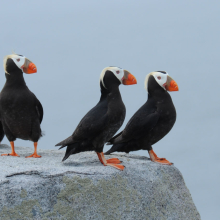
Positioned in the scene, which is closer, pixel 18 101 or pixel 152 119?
pixel 152 119

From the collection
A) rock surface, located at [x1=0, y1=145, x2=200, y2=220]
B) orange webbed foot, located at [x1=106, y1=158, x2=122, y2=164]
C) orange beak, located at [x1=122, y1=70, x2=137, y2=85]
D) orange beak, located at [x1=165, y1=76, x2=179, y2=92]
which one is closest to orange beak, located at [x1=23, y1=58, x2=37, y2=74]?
rock surface, located at [x1=0, y1=145, x2=200, y2=220]

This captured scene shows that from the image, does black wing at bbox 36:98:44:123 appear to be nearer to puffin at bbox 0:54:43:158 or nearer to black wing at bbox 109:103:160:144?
puffin at bbox 0:54:43:158

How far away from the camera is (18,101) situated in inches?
211

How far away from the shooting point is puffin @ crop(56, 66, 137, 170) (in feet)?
Result: 14.5

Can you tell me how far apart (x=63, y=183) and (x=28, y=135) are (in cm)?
168

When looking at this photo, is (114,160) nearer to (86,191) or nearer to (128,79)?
(86,191)

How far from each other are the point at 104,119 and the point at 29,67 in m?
1.55

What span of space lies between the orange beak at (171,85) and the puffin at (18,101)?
1.74 meters

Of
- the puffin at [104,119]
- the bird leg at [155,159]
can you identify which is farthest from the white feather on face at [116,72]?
the bird leg at [155,159]

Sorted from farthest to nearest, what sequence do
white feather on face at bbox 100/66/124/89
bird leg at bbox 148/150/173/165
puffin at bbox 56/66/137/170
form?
bird leg at bbox 148/150/173/165 → white feather on face at bbox 100/66/124/89 → puffin at bbox 56/66/137/170

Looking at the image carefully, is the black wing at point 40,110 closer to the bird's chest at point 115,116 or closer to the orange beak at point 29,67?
the orange beak at point 29,67

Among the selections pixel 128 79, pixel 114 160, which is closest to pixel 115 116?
pixel 128 79

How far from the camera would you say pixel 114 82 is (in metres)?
4.59

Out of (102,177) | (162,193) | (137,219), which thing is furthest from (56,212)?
(162,193)
